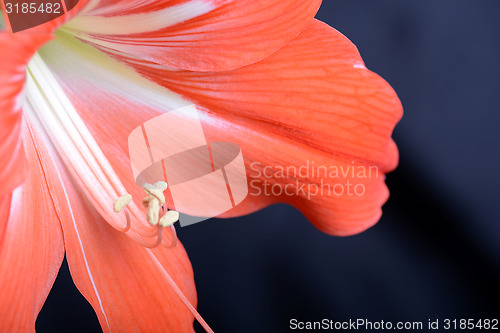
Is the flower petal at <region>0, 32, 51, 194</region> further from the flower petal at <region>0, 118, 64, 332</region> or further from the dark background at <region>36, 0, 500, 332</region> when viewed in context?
the dark background at <region>36, 0, 500, 332</region>

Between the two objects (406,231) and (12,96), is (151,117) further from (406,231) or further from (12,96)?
(406,231)

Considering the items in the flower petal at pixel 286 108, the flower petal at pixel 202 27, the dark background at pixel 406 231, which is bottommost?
the dark background at pixel 406 231

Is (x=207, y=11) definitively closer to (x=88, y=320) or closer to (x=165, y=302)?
(x=165, y=302)

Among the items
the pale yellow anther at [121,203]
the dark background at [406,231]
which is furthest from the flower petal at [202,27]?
the dark background at [406,231]

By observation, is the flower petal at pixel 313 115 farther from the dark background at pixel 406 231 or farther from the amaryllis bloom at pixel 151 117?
the dark background at pixel 406 231

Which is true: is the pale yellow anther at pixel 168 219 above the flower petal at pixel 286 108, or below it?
below

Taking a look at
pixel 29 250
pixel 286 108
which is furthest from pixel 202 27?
pixel 29 250

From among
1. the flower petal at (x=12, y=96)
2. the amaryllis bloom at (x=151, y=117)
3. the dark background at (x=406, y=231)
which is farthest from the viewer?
the dark background at (x=406, y=231)
